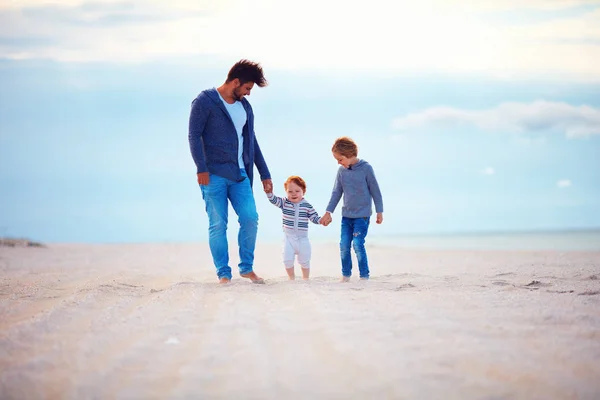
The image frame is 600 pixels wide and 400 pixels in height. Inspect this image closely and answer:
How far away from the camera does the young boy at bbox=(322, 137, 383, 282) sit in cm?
662

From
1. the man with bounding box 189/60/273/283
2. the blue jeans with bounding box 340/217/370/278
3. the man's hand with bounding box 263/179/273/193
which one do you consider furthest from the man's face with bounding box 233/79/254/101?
the blue jeans with bounding box 340/217/370/278

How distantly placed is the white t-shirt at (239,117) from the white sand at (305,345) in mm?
1909

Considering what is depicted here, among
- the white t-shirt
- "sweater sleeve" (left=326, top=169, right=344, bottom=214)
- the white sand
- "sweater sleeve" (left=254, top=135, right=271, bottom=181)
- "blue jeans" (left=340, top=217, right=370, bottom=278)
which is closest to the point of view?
the white sand

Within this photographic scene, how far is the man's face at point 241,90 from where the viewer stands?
19.0 ft

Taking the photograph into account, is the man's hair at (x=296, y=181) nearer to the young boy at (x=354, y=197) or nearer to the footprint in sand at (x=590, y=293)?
the young boy at (x=354, y=197)

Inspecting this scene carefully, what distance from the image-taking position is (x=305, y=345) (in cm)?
289

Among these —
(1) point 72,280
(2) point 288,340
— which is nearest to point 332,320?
(2) point 288,340

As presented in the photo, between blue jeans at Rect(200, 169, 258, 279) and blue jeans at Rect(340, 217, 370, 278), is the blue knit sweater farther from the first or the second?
blue jeans at Rect(340, 217, 370, 278)

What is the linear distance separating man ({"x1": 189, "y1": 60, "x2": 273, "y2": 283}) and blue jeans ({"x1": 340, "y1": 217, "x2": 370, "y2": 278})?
1.25 metres

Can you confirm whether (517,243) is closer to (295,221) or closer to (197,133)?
(295,221)

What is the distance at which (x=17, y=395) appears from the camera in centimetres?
234

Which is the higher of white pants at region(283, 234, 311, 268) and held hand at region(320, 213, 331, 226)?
held hand at region(320, 213, 331, 226)

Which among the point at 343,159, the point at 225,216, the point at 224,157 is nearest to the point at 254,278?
the point at 225,216

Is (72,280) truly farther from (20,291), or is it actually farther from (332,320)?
(332,320)
